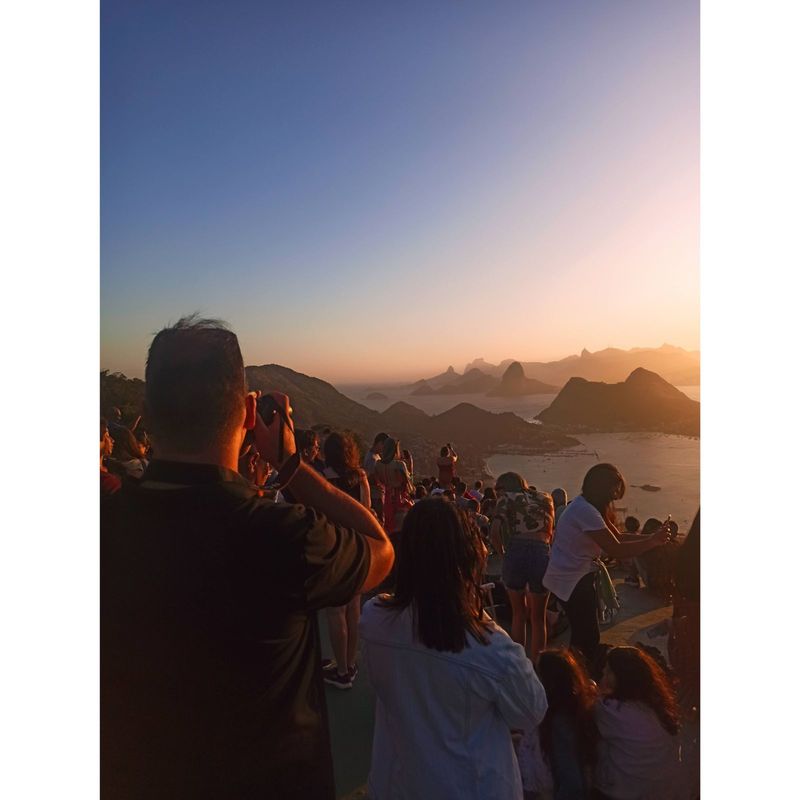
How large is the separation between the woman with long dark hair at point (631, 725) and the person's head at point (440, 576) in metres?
0.56

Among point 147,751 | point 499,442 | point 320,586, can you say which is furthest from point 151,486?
point 499,442

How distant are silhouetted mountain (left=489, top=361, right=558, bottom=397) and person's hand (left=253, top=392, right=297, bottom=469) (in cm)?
130

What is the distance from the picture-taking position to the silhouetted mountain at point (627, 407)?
7.25ft

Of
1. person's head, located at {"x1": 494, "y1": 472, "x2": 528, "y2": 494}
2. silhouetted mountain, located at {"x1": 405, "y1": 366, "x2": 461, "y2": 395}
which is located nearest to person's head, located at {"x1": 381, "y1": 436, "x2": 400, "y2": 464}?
silhouetted mountain, located at {"x1": 405, "y1": 366, "x2": 461, "y2": 395}

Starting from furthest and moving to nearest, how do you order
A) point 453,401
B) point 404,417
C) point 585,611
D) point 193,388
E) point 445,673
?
point 404,417, point 453,401, point 585,611, point 445,673, point 193,388

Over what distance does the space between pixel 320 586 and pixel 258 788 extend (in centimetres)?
42

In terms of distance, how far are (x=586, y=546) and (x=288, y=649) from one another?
1415mm

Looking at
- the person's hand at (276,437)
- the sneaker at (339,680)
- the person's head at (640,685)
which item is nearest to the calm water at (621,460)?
the person's head at (640,685)

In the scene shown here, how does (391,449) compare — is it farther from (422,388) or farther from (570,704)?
(570,704)

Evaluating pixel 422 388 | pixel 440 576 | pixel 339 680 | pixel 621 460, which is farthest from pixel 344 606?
pixel 440 576

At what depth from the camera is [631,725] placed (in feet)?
5.44

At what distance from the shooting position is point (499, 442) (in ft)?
8.61
